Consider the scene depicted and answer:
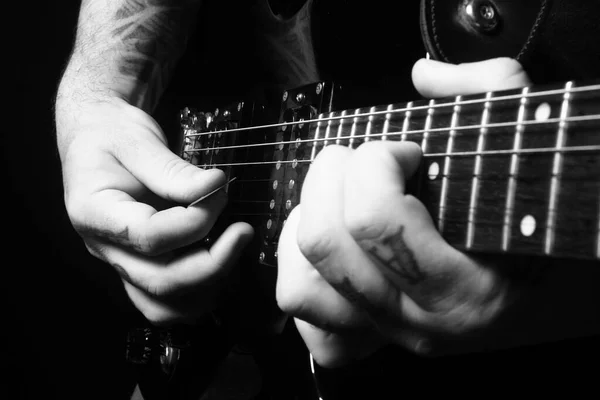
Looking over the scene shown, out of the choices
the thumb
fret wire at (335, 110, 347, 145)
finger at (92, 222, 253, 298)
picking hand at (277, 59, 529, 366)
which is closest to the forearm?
the thumb

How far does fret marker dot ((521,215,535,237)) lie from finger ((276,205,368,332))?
185mm

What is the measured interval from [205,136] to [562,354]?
2.23ft

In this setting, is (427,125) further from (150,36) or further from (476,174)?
(150,36)

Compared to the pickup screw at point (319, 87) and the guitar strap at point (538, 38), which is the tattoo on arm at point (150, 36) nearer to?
the pickup screw at point (319, 87)

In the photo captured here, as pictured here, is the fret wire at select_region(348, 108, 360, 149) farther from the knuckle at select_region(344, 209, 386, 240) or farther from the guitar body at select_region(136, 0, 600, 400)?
the knuckle at select_region(344, 209, 386, 240)

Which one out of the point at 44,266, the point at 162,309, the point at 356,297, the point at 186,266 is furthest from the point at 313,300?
the point at 44,266

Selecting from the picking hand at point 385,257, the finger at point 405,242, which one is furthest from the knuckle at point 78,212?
the finger at point 405,242

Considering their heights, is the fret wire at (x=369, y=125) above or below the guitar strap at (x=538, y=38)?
below

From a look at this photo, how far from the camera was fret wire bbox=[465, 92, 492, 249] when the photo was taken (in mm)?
381

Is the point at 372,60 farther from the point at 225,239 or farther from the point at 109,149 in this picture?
the point at 109,149

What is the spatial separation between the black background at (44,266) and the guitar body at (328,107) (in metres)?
0.67

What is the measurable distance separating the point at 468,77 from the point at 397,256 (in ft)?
0.64

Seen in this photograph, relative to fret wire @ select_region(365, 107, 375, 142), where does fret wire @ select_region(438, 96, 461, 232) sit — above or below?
below

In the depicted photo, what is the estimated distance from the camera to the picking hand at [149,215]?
656mm
